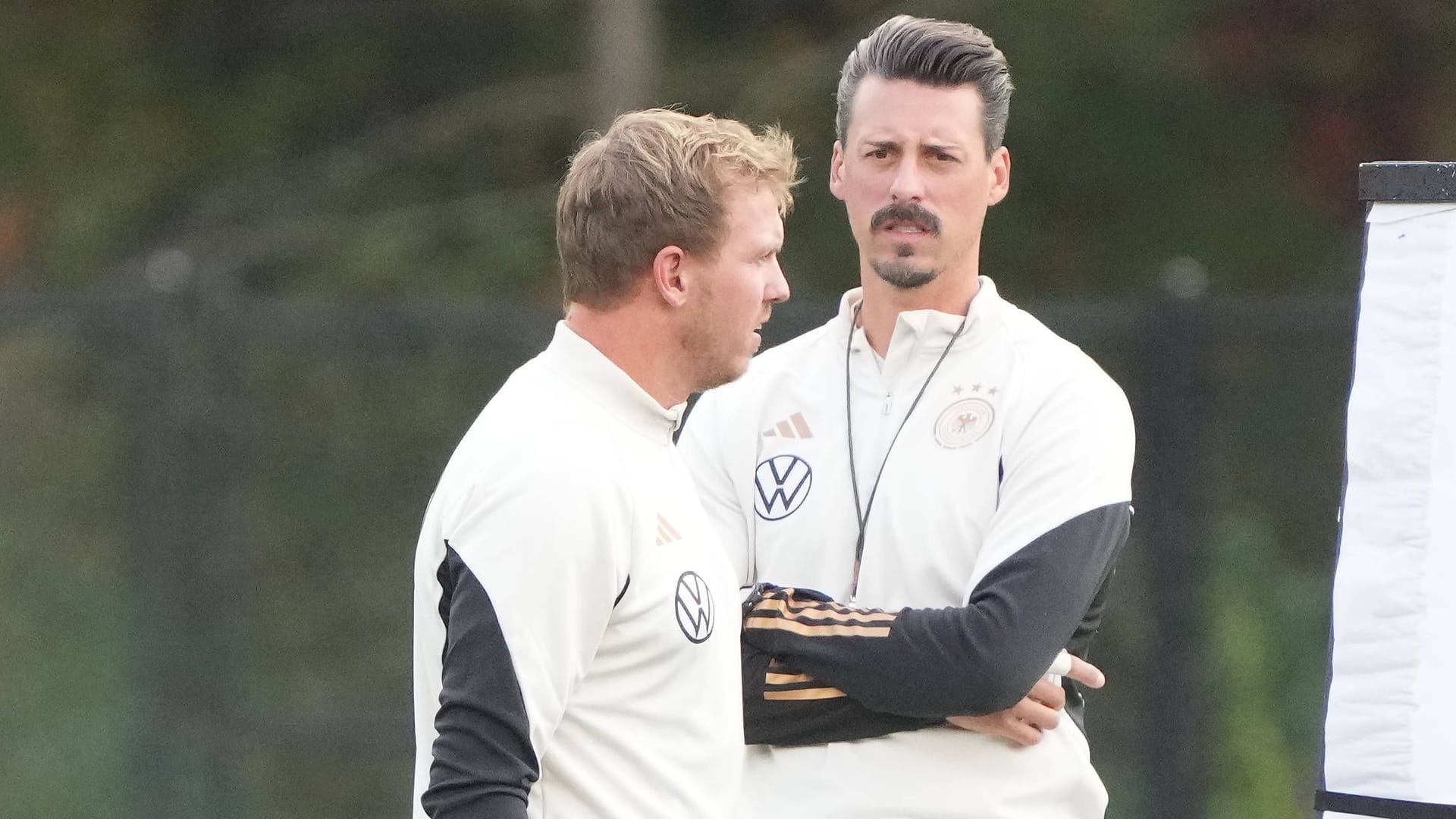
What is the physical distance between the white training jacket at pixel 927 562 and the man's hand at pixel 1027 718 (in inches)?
1.4

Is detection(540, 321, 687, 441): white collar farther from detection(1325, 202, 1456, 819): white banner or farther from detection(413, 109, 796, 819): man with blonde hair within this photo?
detection(1325, 202, 1456, 819): white banner

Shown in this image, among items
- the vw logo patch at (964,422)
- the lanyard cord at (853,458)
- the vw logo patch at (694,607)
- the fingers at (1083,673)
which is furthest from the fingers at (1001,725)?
the vw logo patch at (694,607)

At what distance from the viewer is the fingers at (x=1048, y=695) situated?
2684 millimetres

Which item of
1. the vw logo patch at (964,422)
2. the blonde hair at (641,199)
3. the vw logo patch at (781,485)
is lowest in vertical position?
the vw logo patch at (781,485)

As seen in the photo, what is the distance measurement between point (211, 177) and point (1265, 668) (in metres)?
4.93

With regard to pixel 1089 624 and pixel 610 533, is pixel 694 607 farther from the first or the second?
pixel 1089 624

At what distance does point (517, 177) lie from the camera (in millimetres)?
8094

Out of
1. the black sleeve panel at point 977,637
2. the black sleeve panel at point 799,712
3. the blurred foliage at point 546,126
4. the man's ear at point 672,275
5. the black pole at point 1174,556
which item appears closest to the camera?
the man's ear at point 672,275

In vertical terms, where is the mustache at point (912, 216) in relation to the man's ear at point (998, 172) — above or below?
below

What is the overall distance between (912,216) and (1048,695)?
0.72 meters

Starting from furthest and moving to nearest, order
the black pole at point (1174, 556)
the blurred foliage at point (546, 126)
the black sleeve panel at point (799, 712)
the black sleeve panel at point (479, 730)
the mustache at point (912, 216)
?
the blurred foliage at point (546, 126), the black pole at point (1174, 556), the mustache at point (912, 216), the black sleeve panel at point (799, 712), the black sleeve panel at point (479, 730)

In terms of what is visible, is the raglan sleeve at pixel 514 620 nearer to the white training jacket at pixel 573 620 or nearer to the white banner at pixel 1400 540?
the white training jacket at pixel 573 620

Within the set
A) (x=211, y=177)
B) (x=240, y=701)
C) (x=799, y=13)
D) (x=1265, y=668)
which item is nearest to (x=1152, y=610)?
(x=1265, y=668)

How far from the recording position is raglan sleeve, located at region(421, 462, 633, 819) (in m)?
1.96
